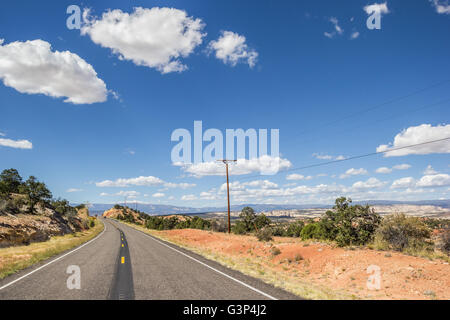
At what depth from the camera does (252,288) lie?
845cm

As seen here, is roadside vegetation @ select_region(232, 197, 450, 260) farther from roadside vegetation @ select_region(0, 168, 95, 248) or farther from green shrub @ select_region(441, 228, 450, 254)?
roadside vegetation @ select_region(0, 168, 95, 248)

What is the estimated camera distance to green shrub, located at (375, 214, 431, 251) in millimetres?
16438

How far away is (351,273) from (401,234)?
6.09 metres

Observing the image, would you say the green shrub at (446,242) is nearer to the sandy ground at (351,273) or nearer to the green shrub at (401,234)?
the green shrub at (401,234)

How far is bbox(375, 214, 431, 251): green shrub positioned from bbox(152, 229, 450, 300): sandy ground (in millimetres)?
1964

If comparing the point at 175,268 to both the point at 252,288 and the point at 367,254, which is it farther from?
the point at 367,254

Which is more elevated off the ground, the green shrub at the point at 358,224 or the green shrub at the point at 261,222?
the green shrub at the point at 358,224

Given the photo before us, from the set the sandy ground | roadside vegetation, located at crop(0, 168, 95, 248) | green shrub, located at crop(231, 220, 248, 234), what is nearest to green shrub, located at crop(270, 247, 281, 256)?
the sandy ground

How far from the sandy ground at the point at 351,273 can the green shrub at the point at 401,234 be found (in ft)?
6.44

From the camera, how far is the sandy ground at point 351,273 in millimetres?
9724

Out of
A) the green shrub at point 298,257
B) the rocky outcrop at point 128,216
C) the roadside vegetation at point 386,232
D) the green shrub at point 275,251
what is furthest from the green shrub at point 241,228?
the rocky outcrop at point 128,216
